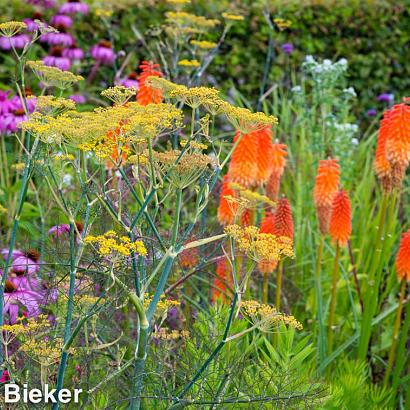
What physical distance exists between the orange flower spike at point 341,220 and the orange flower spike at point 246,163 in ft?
1.47

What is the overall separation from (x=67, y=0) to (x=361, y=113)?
3427 mm

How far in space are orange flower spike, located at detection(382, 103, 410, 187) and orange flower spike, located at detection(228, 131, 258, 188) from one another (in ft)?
2.03

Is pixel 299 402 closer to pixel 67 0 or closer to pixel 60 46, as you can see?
pixel 60 46

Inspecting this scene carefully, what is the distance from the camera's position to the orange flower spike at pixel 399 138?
3979mm

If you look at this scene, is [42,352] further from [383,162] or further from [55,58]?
[55,58]

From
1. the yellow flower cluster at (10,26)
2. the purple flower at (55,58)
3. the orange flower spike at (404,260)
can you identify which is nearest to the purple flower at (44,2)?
the purple flower at (55,58)

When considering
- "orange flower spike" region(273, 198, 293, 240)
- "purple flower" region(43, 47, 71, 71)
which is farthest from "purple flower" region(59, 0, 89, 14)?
"orange flower spike" region(273, 198, 293, 240)

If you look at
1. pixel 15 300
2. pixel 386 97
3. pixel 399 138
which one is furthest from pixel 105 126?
pixel 386 97

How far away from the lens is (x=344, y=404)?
342 cm

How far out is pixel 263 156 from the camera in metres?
4.00

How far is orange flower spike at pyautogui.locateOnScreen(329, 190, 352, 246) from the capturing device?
411 cm

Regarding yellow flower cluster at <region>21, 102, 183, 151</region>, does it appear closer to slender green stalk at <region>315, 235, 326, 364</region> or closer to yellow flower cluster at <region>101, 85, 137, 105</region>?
yellow flower cluster at <region>101, 85, 137, 105</region>

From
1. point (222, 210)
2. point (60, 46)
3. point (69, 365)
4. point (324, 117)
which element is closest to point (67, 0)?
point (60, 46)

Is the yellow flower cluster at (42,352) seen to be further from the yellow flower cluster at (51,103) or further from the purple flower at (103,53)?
the purple flower at (103,53)
